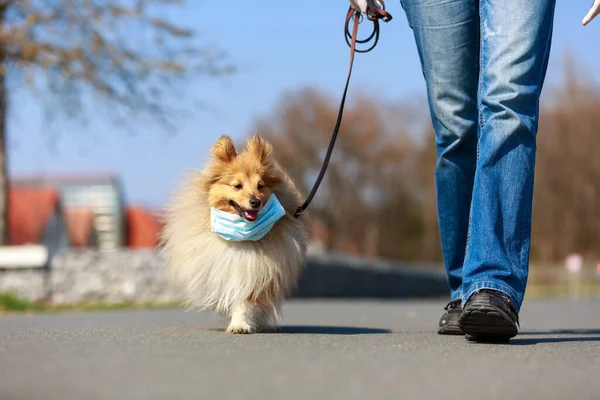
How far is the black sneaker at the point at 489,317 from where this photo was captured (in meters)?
3.46

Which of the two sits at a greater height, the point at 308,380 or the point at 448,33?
the point at 448,33

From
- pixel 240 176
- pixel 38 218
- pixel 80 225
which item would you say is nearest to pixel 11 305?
pixel 240 176

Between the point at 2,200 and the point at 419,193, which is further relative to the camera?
the point at 419,193

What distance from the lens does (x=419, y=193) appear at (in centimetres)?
4838

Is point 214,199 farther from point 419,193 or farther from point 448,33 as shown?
point 419,193

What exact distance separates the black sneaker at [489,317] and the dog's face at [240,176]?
61.2 inches

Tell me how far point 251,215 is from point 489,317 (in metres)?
1.63

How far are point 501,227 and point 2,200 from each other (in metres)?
10.1

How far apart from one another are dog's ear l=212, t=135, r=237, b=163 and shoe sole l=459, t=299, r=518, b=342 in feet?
6.64

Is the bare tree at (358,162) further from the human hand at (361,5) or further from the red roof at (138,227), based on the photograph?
the human hand at (361,5)

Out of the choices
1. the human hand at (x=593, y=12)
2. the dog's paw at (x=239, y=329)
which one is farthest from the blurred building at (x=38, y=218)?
the human hand at (x=593, y=12)

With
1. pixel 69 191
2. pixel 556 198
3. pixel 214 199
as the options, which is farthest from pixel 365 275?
pixel 556 198

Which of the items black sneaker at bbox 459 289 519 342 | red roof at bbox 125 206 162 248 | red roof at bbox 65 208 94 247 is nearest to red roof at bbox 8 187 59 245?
red roof at bbox 65 208 94 247

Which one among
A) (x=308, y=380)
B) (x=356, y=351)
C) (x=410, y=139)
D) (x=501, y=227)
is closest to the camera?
(x=308, y=380)
